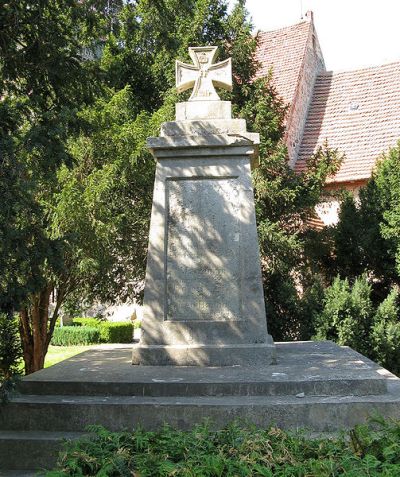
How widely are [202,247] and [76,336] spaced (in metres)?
15.7

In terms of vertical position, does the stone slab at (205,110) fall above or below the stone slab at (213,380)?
above

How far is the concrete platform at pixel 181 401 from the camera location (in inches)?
175

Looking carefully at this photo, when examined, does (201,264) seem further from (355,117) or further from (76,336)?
(76,336)

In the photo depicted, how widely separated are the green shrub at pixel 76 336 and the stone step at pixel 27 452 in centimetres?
1636

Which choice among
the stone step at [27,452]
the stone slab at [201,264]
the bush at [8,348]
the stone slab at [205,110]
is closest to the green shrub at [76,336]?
the bush at [8,348]

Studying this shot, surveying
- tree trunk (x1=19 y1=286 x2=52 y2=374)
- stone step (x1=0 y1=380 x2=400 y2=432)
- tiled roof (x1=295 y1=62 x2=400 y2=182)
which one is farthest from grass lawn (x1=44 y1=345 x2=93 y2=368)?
stone step (x1=0 y1=380 x2=400 y2=432)

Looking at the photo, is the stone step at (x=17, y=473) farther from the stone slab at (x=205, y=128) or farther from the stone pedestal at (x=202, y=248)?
the stone slab at (x=205, y=128)

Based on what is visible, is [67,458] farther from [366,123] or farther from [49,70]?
[366,123]

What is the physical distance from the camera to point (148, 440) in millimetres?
2840

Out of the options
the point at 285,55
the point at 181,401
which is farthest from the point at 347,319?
the point at 285,55

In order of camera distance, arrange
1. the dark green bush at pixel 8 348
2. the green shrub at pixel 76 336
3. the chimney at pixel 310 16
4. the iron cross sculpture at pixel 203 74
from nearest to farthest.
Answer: the iron cross sculpture at pixel 203 74 → the dark green bush at pixel 8 348 → the green shrub at pixel 76 336 → the chimney at pixel 310 16

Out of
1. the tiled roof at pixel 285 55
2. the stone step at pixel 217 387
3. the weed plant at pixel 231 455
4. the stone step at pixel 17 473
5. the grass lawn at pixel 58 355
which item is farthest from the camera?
the tiled roof at pixel 285 55

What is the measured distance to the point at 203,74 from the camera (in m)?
6.89

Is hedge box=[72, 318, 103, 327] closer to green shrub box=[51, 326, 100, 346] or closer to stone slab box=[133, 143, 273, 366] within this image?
green shrub box=[51, 326, 100, 346]
